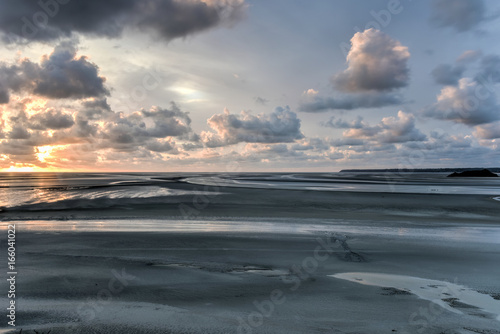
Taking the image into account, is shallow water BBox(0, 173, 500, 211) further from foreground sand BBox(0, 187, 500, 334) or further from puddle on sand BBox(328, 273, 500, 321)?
puddle on sand BBox(328, 273, 500, 321)

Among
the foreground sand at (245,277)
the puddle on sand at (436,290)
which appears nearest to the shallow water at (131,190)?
the foreground sand at (245,277)

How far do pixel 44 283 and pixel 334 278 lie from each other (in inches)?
271

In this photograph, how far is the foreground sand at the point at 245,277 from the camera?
18.9 feet

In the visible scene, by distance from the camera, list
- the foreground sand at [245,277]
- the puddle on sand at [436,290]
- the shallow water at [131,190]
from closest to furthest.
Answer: the foreground sand at [245,277], the puddle on sand at [436,290], the shallow water at [131,190]

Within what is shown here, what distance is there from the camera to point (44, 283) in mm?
7688

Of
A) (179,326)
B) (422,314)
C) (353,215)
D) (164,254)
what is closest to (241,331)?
(179,326)

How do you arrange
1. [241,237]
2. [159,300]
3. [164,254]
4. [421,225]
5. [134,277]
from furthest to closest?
1. [421,225]
2. [241,237]
3. [164,254]
4. [134,277]
5. [159,300]

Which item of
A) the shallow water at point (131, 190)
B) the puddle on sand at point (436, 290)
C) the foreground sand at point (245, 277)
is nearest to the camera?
the foreground sand at point (245, 277)

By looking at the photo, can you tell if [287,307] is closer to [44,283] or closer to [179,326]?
[179,326]

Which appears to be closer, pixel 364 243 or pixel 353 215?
pixel 364 243

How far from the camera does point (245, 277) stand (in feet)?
28.0

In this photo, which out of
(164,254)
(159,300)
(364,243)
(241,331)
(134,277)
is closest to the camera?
(241,331)

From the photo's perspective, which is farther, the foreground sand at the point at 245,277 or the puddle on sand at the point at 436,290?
the puddle on sand at the point at 436,290

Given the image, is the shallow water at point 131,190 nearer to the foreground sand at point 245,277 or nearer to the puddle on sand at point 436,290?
the foreground sand at point 245,277
